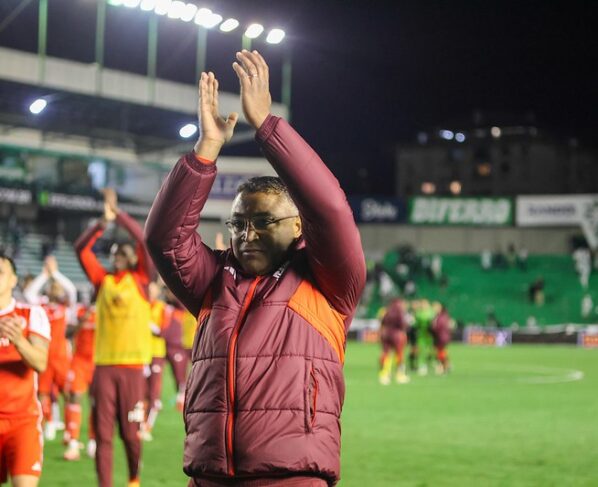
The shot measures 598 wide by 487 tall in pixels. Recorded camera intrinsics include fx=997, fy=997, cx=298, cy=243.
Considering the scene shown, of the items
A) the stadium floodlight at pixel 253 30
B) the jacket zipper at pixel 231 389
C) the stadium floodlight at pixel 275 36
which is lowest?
the jacket zipper at pixel 231 389

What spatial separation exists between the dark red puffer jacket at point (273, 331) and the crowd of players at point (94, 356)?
2.57 meters

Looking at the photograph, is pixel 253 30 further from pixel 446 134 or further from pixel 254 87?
pixel 446 134

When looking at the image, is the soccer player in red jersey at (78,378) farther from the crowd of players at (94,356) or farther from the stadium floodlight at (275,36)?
the stadium floodlight at (275,36)

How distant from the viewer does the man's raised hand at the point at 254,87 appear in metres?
3.39

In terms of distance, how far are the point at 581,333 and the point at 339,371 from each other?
1709 inches

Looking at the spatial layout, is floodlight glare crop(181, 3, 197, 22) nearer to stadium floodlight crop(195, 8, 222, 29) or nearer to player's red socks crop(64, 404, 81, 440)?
stadium floodlight crop(195, 8, 222, 29)

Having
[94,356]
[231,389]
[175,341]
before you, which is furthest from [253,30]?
[231,389]

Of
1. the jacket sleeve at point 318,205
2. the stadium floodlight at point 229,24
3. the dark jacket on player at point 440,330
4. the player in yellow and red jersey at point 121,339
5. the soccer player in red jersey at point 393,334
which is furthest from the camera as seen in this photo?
the stadium floodlight at point 229,24

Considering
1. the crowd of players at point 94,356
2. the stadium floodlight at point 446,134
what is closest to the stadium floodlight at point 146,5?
the crowd of players at point 94,356

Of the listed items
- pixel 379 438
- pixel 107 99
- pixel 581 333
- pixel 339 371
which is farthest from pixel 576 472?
pixel 581 333

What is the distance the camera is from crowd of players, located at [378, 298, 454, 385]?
24438 millimetres

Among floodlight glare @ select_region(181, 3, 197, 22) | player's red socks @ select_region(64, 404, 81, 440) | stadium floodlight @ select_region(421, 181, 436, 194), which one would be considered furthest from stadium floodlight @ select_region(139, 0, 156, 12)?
stadium floodlight @ select_region(421, 181, 436, 194)

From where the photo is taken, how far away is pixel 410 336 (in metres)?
29.0

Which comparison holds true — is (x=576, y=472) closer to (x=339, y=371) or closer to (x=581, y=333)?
(x=339, y=371)
